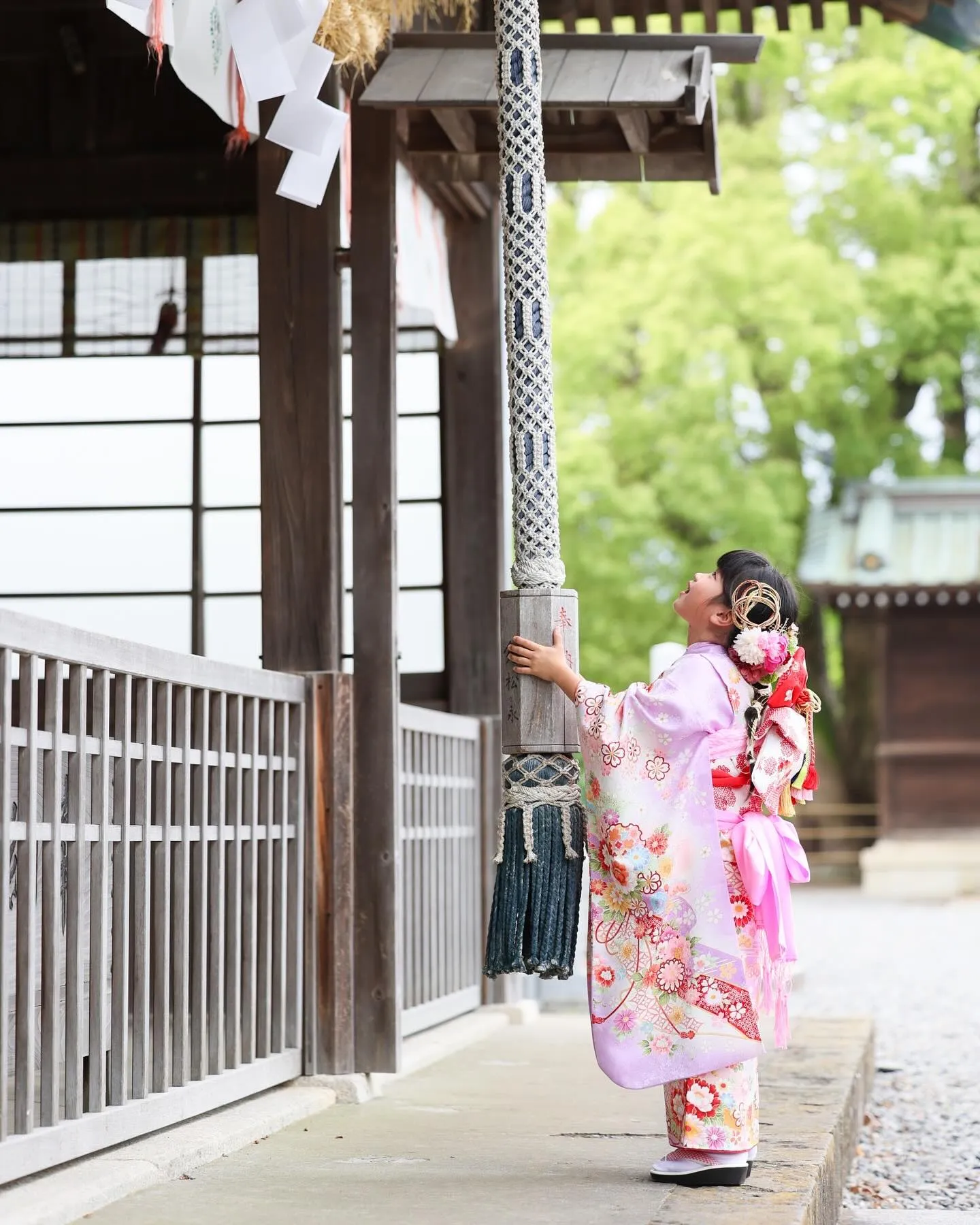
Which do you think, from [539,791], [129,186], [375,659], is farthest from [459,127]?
[539,791]

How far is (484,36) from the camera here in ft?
16.9

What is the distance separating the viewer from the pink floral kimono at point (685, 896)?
137 inches

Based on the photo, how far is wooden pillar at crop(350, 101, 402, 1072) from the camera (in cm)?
490

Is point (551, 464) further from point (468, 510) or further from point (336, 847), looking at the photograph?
point (468, 510)

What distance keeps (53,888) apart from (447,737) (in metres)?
3.17

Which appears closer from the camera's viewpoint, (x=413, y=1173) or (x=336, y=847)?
(x=413, y=1173)

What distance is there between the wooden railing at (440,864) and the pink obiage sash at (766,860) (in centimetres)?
198

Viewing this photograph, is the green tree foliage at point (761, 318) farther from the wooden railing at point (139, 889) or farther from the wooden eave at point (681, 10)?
the wooden railing at point (139, 889)

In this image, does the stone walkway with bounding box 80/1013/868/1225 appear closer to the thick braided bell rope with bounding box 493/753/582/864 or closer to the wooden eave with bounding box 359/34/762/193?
the thick braided bell rope with bounding box 493/753/582/864

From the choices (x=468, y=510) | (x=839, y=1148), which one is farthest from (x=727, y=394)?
(x=839, y=1148)

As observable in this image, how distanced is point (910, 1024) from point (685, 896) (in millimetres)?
5627

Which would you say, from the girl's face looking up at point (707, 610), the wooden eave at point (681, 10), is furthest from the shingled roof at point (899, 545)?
the girl's face looking up at point (707, 610)

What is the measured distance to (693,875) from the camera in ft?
11.5

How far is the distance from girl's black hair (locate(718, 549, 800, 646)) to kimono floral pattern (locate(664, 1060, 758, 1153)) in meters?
0.95
